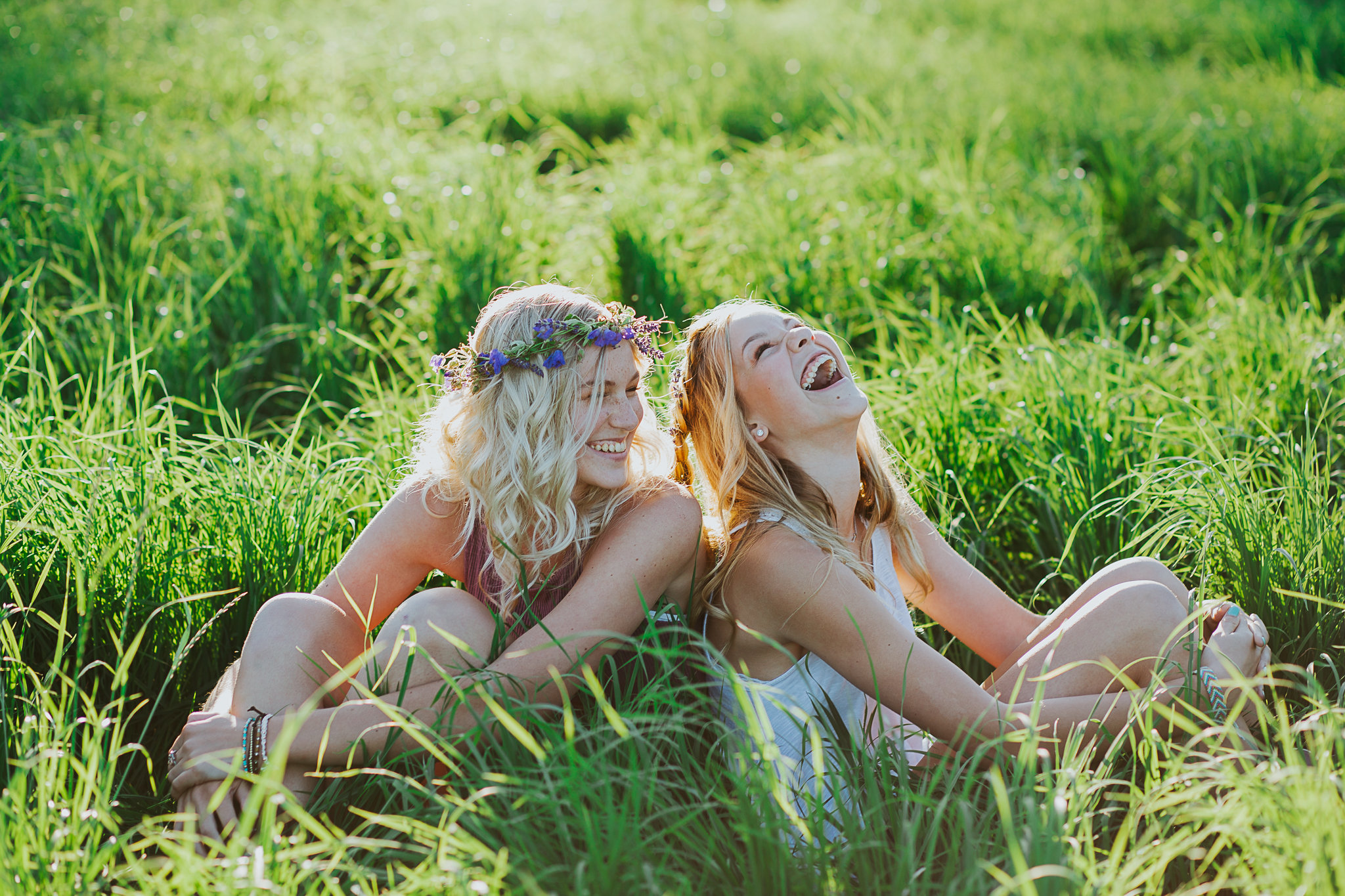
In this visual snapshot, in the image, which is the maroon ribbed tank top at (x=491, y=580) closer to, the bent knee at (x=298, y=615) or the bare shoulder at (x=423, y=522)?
the bare shoulder at (x=423, y=522)

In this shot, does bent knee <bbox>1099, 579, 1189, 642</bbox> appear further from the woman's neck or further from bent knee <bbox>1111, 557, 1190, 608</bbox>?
the woman's neck

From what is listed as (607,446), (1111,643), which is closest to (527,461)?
(607,446)

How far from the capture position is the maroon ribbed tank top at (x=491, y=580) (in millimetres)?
2285

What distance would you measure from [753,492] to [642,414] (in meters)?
0.33

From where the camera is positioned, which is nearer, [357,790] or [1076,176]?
[357,790]

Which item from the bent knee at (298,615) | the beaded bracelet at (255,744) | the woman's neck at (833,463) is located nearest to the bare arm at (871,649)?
the woman's neck at (833,463)

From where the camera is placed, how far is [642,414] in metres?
2.38

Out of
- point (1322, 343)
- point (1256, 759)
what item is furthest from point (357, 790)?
point (1322, 343)

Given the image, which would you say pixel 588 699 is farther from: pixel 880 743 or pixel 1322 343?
pixel 1322 343

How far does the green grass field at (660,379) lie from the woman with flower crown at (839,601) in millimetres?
161

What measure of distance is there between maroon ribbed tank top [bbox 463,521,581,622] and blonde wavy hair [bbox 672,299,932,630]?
0.30 meters

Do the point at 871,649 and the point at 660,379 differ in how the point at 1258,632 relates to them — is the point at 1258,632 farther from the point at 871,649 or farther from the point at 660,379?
the point at 660,379

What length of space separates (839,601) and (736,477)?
371mm

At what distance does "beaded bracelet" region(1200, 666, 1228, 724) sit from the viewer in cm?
212
